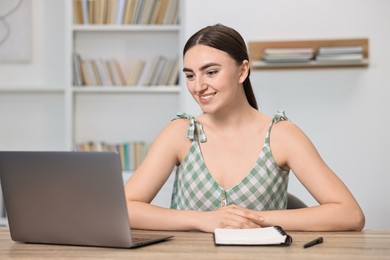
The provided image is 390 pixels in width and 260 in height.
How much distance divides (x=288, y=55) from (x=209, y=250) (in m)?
2.88

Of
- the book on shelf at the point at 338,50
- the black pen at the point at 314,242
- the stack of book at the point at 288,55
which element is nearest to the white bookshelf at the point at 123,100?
the stack of book at the point at 288,55

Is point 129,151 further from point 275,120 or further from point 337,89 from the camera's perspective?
point 275,120

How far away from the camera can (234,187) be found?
2367 mm

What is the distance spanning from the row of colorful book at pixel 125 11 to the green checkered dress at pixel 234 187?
2.75 m

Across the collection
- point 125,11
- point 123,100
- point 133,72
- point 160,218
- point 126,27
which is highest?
point 125,11

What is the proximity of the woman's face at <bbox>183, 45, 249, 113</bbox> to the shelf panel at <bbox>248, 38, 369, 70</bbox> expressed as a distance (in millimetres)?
2117

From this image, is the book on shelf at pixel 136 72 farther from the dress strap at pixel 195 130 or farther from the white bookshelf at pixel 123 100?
the dress strap at pixel 195 130

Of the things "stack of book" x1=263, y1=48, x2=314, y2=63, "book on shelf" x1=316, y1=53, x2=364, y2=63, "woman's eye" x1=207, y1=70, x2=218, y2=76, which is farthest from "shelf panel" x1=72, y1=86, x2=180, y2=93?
"woman's eye" x1=207, y1=70, x2=218, y2=76

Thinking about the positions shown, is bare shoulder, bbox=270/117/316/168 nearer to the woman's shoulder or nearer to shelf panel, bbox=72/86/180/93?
the woman's shoulder

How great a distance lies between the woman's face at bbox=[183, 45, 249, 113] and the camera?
227 centimetres

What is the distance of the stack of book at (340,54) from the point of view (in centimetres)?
439

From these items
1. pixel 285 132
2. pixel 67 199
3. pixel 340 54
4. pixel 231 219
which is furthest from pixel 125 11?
pixel 67 199

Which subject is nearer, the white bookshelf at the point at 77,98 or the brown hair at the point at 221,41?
the brown hair at the point at 221,41

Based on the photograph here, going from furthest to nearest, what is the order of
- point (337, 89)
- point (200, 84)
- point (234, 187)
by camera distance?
point (337, 89), point (234, 187), point (200, 84)
